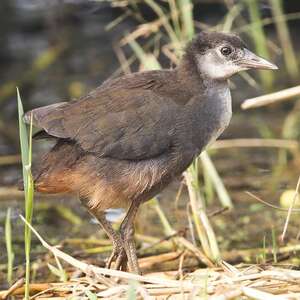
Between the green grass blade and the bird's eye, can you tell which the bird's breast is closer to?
the bird's eye

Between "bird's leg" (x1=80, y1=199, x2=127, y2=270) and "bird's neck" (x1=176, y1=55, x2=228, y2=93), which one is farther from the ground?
"bird's neck" (x1=176, y1=55, x2=228, y2=93)

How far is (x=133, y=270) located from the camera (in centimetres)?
474

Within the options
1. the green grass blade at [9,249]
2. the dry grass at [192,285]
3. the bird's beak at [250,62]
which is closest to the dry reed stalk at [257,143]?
the bird's beak at [250,62]

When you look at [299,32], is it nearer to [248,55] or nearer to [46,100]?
[46,100]

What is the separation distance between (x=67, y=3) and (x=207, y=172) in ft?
14.0

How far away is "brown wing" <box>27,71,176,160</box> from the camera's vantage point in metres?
4.53

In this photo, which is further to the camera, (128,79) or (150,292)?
(128,79)

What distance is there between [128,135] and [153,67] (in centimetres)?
133

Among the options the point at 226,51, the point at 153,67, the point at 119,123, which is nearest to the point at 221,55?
the point at 226,51

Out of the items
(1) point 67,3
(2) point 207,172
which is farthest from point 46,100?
(2) point 207,172

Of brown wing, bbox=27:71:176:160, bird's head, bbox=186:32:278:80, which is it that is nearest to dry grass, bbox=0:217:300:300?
brown wing, bbox=27:71:176:160

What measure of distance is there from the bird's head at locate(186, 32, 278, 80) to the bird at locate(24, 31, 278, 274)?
13cm

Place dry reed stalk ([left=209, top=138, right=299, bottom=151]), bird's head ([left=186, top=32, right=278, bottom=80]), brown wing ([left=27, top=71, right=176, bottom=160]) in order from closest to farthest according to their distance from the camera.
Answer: brown wing ([left=27, top=71, right=176, bottom=160])
bird's head ([left=186, top=32, right=278, bottom=80])
dry reed stalk ([left=209, top=138, right=299, bottom=151])

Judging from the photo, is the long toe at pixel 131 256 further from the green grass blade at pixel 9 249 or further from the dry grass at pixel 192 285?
the green grass blade at pixel 9 249
